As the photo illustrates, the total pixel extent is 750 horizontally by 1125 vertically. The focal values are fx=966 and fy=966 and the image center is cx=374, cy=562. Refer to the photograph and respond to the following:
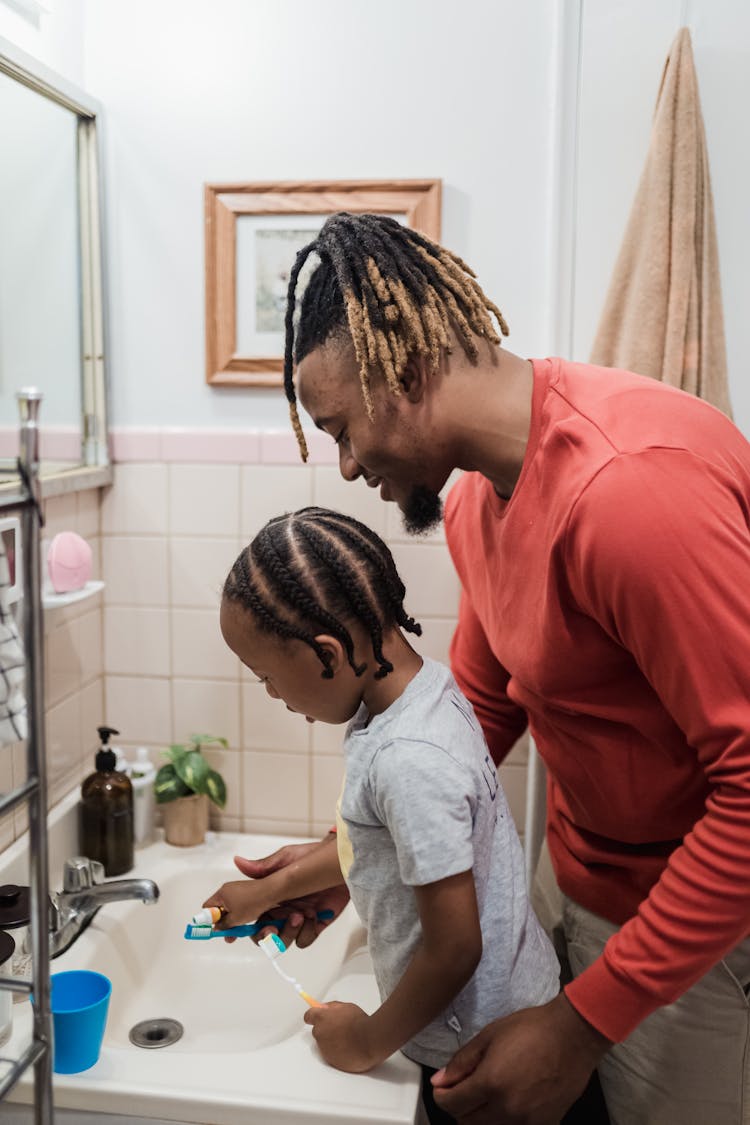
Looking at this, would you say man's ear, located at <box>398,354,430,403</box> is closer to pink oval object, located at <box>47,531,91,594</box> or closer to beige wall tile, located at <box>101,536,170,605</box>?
pink oval object, located at <box>47,531,91,594</box>

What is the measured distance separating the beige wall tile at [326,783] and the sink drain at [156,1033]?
41cm

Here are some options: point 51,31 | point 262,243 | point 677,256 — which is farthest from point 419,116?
point 51,31

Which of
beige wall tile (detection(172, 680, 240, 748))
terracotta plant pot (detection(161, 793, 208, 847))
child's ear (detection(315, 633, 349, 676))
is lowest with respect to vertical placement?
terracotta plant pot (detection(161, 793, 208, 847))

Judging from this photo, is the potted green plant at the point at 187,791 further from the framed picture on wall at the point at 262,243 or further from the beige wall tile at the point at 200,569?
the framed picture on wall at the point at 262,243

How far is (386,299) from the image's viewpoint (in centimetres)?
95

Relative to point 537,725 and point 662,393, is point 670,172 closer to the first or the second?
point 662,393

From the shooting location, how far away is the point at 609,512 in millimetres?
822

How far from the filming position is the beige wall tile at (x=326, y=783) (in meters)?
1.62

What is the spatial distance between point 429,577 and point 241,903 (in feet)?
2.10

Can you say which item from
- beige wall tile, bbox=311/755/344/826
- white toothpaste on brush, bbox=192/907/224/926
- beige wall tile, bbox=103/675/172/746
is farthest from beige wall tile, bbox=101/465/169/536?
white toothpaste on brush, bbox=192/907/224/926

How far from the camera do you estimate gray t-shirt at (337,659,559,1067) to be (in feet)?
2.81

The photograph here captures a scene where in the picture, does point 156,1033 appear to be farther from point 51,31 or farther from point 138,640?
point 51,31

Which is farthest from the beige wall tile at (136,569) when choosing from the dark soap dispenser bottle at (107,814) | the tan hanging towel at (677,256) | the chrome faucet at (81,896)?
the tan hanging towel at (677,256)

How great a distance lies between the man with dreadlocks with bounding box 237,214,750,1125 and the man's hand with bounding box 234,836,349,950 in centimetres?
2
